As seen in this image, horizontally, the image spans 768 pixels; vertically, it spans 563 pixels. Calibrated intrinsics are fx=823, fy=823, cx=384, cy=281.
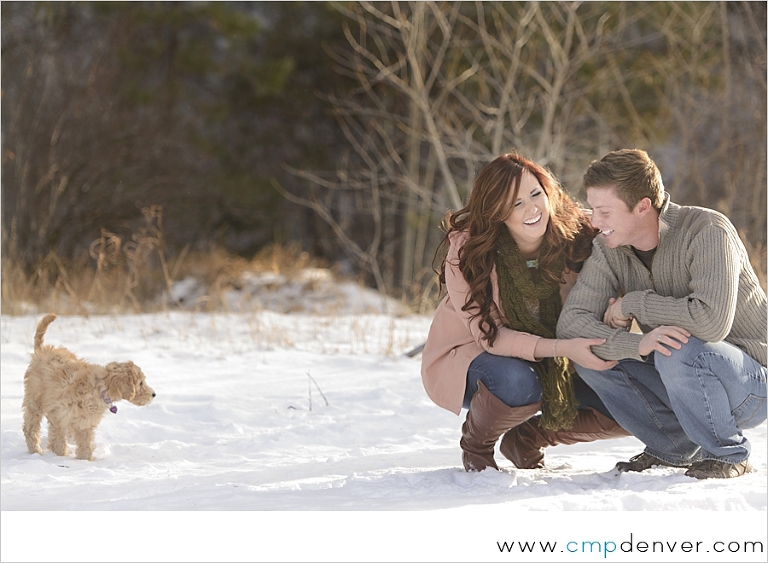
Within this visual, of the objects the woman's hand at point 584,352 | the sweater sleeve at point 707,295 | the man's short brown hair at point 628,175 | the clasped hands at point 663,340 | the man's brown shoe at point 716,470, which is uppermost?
the man's short brown hair at point 628,175

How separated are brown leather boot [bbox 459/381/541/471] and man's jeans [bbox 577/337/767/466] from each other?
331 mm

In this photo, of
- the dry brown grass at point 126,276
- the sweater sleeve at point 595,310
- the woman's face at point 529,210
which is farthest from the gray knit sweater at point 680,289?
the dry brown grass at point 126,276

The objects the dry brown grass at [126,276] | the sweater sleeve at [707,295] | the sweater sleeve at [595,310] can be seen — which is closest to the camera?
the sweater sleeve at [707,295]

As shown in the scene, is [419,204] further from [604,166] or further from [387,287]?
[604,166]

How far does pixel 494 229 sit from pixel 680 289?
709 mm

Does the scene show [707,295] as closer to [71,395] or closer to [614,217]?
[614,217]

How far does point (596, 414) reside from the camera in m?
3.28

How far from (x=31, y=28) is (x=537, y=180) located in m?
9.65

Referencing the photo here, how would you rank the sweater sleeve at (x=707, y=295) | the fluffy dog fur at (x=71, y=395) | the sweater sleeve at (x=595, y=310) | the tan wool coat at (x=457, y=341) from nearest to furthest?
1. the sweater sleeve at (x=707, y=295)
2. the sweater sleeve at (x=595, y=310)
3. the tan wool coat at (x=457, y=341)
4. the fluffy dog fur at (x=71, y=395)

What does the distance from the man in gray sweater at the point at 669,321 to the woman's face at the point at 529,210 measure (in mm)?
188

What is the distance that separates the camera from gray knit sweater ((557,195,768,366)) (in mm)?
2816

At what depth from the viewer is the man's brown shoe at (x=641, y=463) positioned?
122 inches

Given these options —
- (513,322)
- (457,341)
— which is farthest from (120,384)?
(513,322)

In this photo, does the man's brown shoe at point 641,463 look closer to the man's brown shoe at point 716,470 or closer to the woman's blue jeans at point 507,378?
the man's brown shoe at point 716,470
